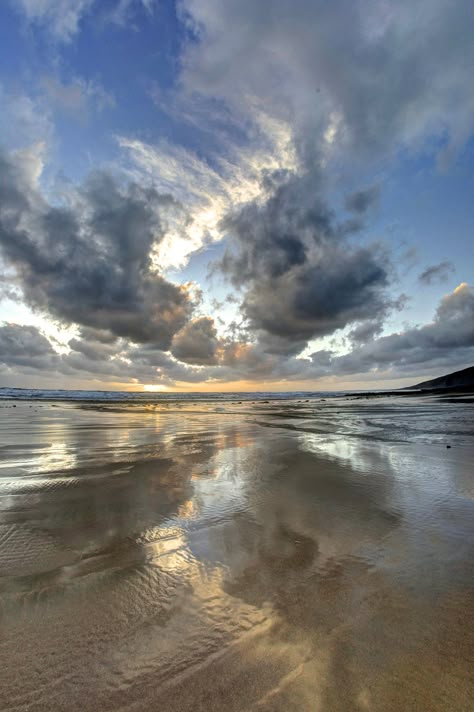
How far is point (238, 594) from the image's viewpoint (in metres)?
2.73

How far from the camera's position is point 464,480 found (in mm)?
6074

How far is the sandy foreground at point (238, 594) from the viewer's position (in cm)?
188

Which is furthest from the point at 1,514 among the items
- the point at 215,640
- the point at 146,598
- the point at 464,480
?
the point at 464,480

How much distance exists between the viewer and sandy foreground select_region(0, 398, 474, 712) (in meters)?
1.88

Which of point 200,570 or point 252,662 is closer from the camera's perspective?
point 252,662

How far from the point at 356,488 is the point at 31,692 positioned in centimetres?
510

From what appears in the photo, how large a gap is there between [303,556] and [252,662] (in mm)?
1488

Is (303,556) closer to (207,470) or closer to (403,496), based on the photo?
(403,496)

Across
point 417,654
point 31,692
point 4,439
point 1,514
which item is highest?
point 4,439

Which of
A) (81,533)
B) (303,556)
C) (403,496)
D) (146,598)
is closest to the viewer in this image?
(146,598)

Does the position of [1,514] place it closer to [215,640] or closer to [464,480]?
[215,640]

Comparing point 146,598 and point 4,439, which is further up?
point 4,439

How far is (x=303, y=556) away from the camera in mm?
3398

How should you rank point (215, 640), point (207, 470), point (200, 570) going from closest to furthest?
point (215, 640), point (200, 570), point (207, 470)
